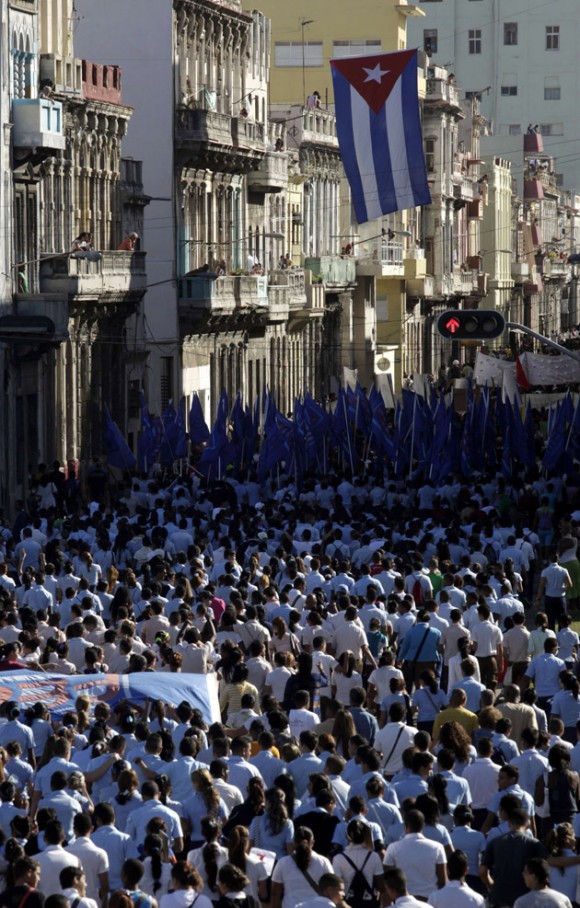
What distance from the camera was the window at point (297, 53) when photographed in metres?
83.1

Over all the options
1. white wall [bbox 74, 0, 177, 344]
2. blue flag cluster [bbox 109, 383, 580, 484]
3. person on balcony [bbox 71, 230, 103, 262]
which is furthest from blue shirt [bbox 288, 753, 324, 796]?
white wall [bbox 74, 0, 177, 344]

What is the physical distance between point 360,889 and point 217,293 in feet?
152

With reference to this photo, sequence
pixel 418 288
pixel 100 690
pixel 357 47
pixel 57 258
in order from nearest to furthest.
Result: pixel 100 690 < pixel 57 258 < pixel 357 47 < pixel 418 288

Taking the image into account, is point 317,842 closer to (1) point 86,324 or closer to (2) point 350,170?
(2) point 350,170

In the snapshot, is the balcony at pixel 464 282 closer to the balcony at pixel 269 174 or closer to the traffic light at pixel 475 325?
the balcony at pixel 269 174

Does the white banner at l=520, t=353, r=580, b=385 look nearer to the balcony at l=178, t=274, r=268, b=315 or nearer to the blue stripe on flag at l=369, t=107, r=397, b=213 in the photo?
the balcony at l=178, t=274, r=268, b=315

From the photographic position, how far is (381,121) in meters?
45.3

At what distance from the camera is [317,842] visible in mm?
14656

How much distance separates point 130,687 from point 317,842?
10.6 ft

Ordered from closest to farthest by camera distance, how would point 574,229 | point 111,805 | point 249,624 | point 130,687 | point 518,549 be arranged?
point 111,805, point 130,687, point 249,624, point 518,549, point 574,229

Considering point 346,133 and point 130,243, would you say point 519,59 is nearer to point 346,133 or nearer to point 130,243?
point 130,243

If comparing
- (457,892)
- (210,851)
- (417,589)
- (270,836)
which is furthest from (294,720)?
(417,589)

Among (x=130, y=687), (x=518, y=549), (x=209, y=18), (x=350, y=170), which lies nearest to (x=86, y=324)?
(x=350, y=170)

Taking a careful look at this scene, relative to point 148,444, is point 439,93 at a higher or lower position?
higher
